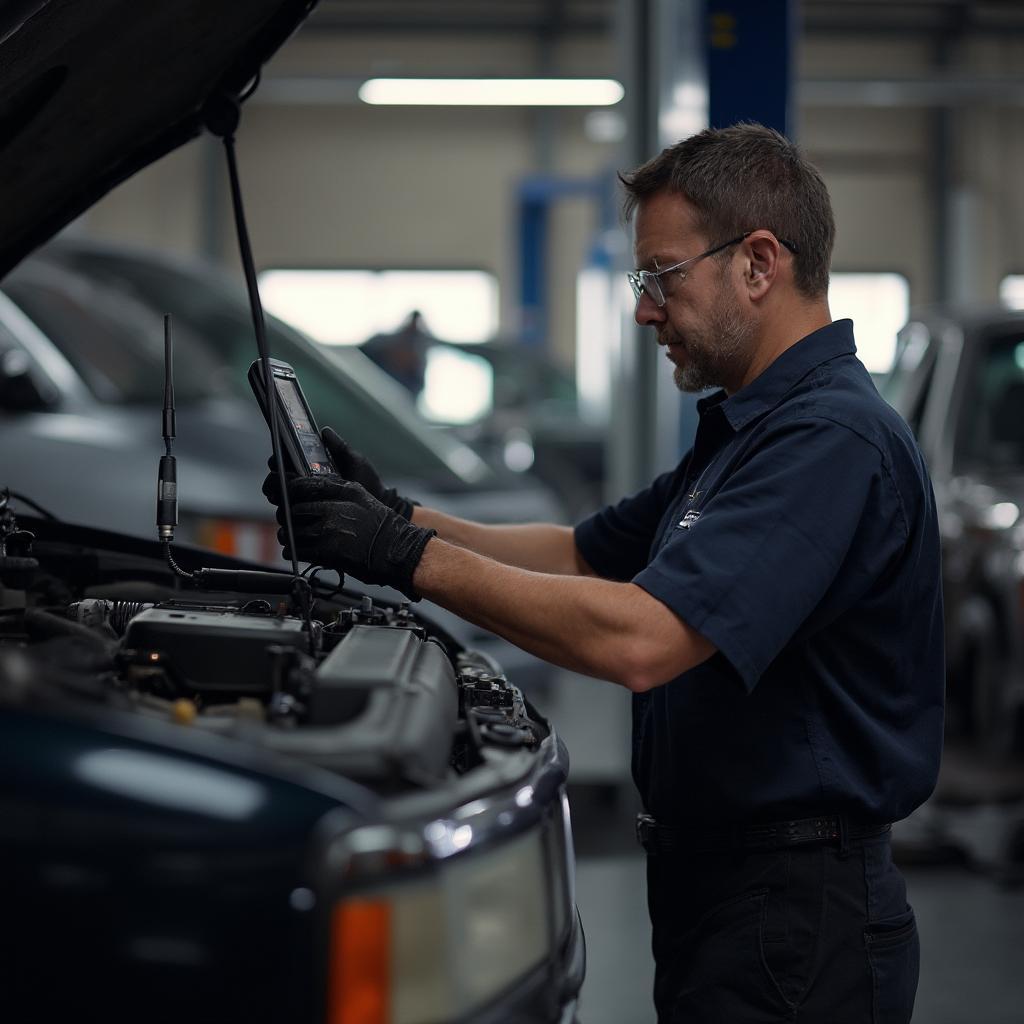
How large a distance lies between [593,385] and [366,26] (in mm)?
5805

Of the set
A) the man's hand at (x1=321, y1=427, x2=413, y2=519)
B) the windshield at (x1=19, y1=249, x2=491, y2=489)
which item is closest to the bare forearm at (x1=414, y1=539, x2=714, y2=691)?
the man's hand at (x1=321, y1=427, x2=413, y2=519)

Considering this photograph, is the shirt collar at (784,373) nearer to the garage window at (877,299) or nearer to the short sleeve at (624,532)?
the short sleeve at (624,532)

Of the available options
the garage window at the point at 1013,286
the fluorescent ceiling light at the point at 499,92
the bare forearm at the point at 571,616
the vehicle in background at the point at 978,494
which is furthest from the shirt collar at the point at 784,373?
the garage window at the point at 1013,286

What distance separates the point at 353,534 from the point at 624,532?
659 mm

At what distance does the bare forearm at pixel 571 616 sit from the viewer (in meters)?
1.53

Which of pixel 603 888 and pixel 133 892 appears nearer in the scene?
pixel 133 892

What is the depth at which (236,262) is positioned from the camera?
16.6m

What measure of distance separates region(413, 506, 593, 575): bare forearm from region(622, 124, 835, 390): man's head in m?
0.57

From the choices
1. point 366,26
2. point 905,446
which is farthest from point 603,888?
point 366,26

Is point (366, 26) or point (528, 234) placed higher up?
point (366, 26)

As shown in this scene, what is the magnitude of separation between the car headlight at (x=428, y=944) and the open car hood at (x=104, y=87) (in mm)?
1013

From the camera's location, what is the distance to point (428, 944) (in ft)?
3.66

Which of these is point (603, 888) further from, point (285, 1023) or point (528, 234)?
point (528, 234)

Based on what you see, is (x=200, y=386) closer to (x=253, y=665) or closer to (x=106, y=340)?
(x=106, y=340)
